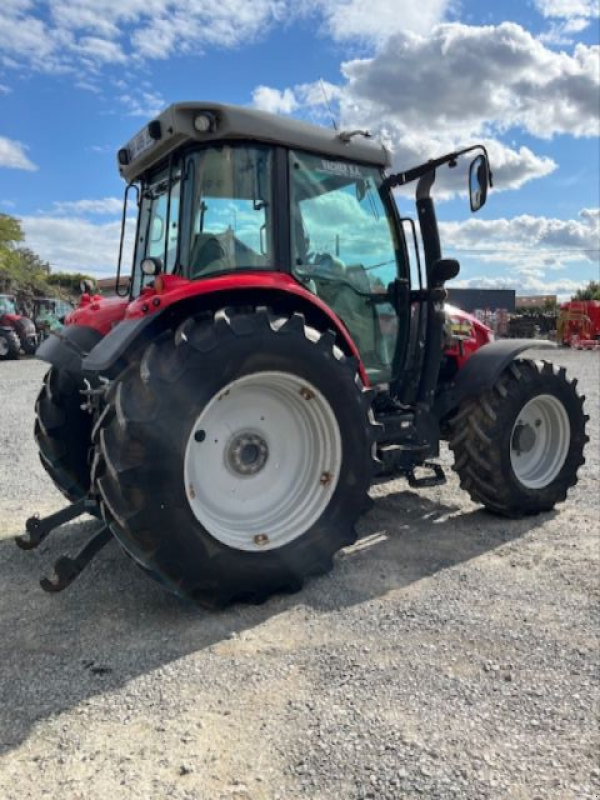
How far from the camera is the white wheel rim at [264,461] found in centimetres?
338

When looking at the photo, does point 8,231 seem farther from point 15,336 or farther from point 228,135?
point 228,135

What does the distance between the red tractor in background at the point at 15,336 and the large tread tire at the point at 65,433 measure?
1735 centimetres

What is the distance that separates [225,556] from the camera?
3.18 m

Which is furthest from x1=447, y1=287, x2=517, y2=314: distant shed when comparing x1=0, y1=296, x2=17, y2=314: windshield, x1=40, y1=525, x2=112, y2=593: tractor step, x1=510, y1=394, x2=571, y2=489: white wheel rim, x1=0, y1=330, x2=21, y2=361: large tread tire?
x1=40, y1=525, x2=112, y2=593: tractor step

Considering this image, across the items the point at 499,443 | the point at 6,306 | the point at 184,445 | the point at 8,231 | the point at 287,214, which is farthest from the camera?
the point at 8,231

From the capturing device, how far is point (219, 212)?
3689 mm

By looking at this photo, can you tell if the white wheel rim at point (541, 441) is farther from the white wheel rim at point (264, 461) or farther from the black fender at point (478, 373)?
the white wheel rim at point (264, 461)

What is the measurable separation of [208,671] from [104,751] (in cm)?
57

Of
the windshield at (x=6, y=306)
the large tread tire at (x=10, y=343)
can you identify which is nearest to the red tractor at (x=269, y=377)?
the large tread tire at (x=10, y=343)

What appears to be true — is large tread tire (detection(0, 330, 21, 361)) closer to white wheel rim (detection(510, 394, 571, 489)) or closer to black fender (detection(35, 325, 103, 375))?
black fender (detection(35, 325, 103, 375))

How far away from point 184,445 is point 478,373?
2415 millimetres

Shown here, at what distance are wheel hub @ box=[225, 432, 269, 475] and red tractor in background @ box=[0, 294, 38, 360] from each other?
61.4 feet

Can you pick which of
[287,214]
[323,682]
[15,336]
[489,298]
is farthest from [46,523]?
[489,298]

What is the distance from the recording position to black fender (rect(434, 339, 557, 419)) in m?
4.57
